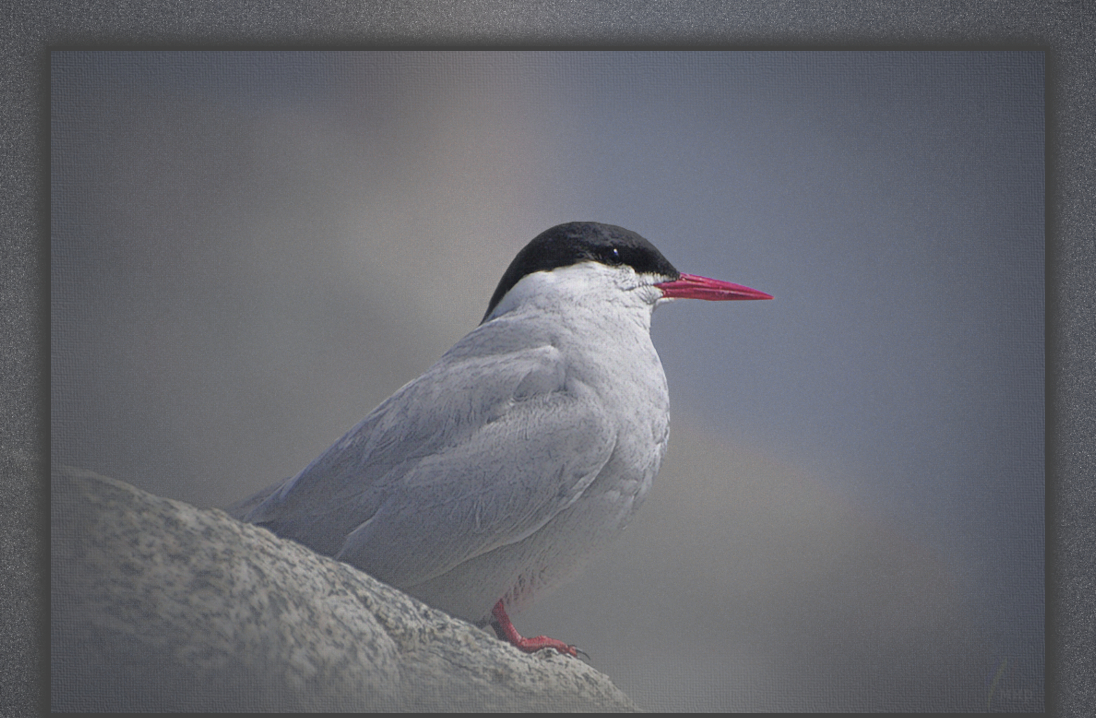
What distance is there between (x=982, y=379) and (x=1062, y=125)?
0.75 meters

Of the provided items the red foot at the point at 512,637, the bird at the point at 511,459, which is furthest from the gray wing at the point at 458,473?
the red foot at the point at 512,637

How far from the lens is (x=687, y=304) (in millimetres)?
2562

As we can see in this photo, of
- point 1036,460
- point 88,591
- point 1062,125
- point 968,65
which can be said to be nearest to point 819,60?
point 968,65

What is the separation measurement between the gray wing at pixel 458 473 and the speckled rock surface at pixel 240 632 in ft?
0.29

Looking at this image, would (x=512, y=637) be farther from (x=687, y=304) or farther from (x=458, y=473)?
(x=687, y=304)

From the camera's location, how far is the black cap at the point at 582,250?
2.39 meters

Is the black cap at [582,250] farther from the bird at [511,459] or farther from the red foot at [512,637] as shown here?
the red foot at [512,637]

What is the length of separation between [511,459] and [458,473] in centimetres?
13

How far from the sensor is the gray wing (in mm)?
2186

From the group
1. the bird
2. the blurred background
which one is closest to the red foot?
the bird

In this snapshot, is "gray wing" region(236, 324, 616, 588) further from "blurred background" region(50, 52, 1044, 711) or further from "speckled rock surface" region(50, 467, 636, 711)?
"blurred background" region(50, 52, 1044, 711)

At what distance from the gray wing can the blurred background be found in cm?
24

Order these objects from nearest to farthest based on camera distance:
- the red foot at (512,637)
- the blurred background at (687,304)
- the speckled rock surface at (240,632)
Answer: the speckled rock surface at (240,632) → the red foot at (512,637) → the blurred background at (687,304)

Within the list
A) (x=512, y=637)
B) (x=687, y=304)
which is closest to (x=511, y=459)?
(x=512, y=637)
